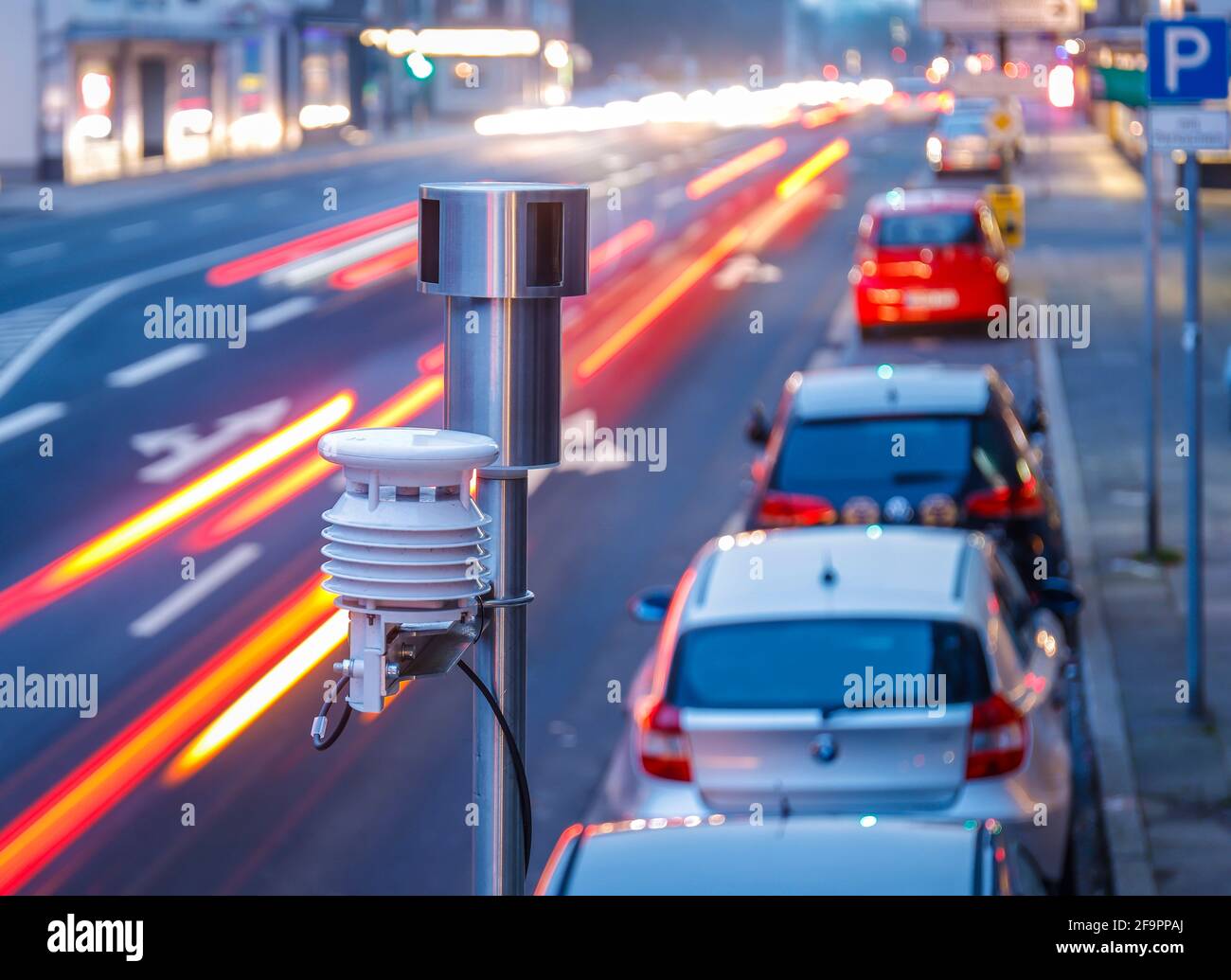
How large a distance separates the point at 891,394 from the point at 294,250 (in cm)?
1443

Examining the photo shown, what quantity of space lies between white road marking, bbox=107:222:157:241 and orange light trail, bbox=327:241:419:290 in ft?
8.82

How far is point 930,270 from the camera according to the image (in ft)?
78.3

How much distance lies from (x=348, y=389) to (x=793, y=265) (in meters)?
14.1

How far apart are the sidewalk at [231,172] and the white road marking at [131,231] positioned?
28 cm

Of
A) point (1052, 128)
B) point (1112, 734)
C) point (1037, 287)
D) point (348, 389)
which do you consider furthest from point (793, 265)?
point (1052, 128)

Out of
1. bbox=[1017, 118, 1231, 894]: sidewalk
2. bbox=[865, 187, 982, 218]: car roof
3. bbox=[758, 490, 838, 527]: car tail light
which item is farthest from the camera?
bbox=[865, 187, 982, 218]: car roof

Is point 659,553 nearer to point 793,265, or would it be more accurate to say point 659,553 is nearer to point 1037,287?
point 1037,287

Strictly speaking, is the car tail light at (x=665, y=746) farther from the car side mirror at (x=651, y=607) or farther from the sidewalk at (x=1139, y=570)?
the sidewalk at (x=1139, y=570)

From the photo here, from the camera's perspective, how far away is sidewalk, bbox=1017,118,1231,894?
340 inches

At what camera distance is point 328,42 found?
1210 cm

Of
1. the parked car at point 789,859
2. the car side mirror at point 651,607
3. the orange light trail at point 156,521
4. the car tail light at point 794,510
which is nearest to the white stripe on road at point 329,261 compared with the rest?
the orange light trail at point 156,521

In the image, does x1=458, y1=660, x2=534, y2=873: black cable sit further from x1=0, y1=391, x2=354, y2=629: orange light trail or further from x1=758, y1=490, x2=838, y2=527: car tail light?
x1=758, y1=490, x2=838, y2=527: car tail light

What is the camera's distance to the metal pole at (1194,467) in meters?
10.3

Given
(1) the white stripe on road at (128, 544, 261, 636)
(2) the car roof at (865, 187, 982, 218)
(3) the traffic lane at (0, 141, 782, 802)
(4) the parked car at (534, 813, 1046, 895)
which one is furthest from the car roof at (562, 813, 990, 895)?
(2) the car roof at (865, 187, 982, 218)
